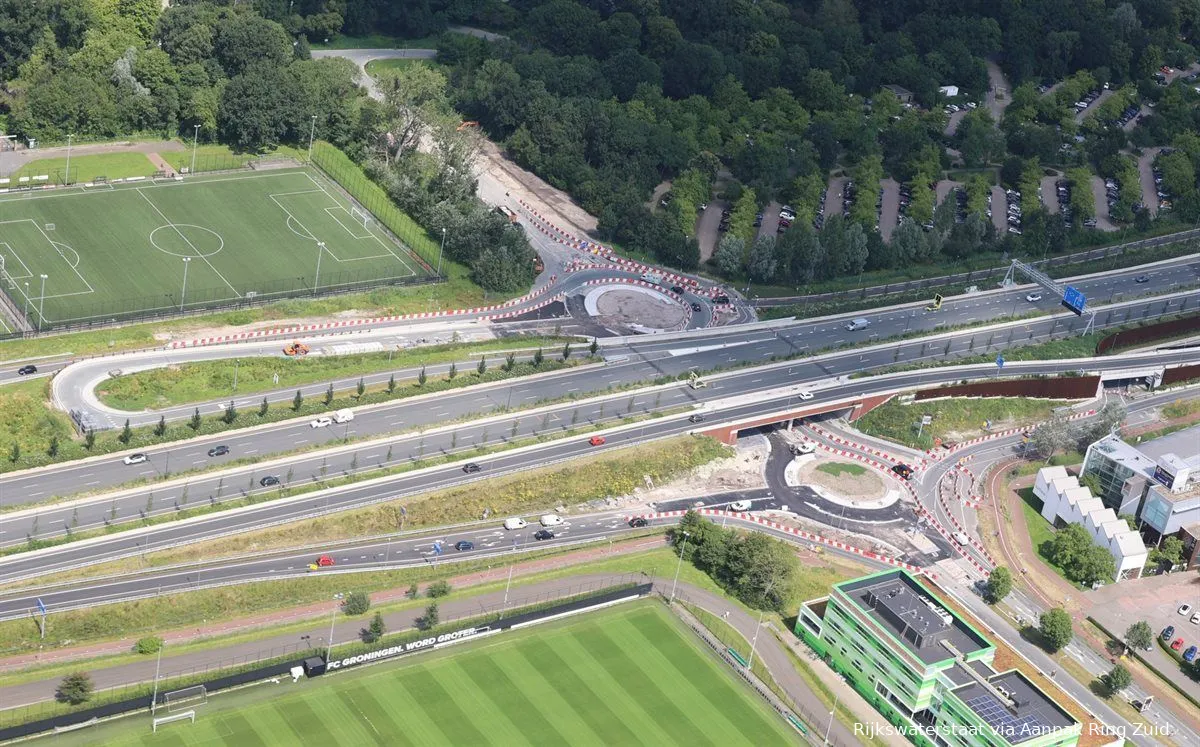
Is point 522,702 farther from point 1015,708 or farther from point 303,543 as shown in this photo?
point 1015,708

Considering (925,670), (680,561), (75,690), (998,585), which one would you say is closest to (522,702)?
(680,561)

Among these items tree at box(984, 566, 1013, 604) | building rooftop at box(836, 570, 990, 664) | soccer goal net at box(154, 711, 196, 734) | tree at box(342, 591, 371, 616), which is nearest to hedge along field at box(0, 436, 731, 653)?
tree at box(342, 591, 371, 616)

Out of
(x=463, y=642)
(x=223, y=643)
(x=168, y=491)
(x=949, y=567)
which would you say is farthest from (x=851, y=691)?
(x=168, y=491)

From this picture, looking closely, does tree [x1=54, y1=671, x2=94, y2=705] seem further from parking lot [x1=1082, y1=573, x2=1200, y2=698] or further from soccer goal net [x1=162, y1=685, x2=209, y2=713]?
parking lot [x1=1082, y1=573, x2=1200, y2=698]

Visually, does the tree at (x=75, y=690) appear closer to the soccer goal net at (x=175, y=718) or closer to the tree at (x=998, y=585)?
the soccer goal net at (x=175, y=718)

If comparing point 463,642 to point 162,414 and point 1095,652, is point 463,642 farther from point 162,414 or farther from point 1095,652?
point 1095,652

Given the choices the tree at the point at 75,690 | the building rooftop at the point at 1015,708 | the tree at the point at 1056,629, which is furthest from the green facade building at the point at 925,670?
the tree at the point at 75,690
